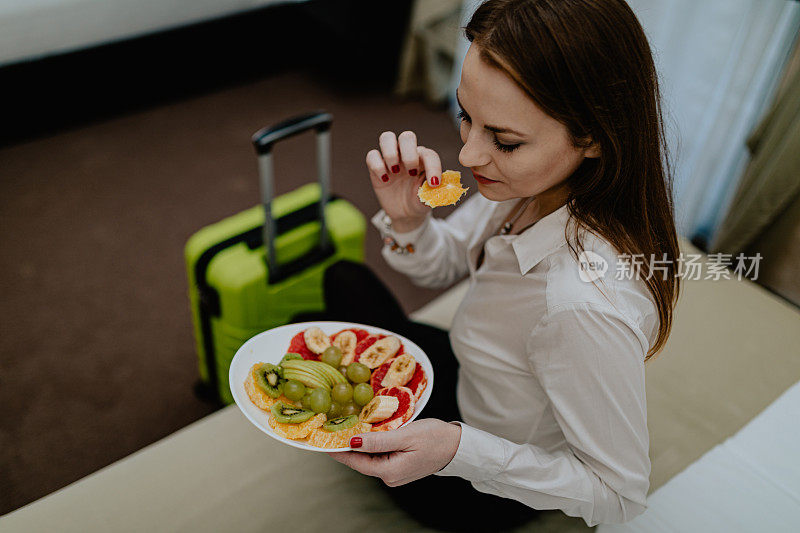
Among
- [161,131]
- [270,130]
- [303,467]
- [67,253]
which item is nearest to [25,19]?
[161,131]

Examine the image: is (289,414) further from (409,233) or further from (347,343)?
(409,233)

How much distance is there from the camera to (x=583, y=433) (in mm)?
1085

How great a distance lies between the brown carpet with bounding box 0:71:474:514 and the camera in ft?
6.59

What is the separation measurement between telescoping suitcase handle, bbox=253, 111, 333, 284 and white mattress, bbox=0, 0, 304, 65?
1.45m

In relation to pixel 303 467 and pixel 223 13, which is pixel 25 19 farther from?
pixel 303 467

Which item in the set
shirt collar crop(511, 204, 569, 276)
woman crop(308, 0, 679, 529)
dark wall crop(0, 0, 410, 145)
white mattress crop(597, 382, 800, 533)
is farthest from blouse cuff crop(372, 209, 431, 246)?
dark wall crop(0, 0, 410, 145)

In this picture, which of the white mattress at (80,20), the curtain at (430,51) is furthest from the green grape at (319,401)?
the curtain at (430,51)

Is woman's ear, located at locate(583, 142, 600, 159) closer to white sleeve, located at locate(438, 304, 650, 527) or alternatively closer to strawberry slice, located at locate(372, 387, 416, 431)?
white sleeve, located at locate(438, 304, 650, 527)

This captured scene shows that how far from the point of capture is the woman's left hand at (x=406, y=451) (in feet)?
3.42

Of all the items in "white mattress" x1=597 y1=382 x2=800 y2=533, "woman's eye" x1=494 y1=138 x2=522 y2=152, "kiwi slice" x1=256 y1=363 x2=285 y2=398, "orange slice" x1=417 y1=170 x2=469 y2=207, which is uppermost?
"woman's eye" x1=494 y1=138 x2=522 y2=152

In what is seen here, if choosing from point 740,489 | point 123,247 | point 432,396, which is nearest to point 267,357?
point 432,396

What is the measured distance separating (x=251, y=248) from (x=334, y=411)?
69 centimetres

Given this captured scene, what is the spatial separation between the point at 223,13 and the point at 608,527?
8.47ft

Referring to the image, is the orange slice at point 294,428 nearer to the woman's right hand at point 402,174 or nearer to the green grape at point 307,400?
the green grape at point 307,400
